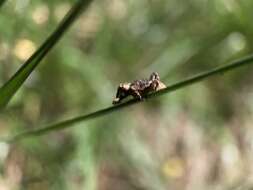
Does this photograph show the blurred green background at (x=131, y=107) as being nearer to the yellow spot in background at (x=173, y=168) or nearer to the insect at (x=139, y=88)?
the yellow spot in background at (x=173, y=168)

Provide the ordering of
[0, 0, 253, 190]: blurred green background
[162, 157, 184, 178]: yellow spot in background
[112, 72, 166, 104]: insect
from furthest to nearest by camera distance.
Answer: [162, 157, 184, 178]: yellow spot in background → [0, 0, 253, 190]: blurred green background → [112, 72, 166, 104]: insect

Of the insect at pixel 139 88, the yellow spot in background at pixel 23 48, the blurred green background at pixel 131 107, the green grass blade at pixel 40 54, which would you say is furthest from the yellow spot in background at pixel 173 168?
the green grass blade at pixel 40 54

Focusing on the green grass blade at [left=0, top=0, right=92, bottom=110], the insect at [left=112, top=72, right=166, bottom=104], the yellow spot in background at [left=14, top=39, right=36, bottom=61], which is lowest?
the green grass blade at [left=0, top=0, right=92, bottom=110]

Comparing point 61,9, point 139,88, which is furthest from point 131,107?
point 139,88

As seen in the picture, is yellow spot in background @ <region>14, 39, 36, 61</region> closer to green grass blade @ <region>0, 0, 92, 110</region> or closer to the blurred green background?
the blurred green background

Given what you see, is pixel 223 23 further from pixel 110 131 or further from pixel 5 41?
pixel 5 41

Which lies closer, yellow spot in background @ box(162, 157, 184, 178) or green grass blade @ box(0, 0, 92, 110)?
green grass blade @ box(0, 0, 92, 110)

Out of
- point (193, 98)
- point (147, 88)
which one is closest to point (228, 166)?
point (193, 98)

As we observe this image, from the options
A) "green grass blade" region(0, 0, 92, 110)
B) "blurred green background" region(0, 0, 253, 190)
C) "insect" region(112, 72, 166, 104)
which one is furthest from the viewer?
"blurred green background" region(0, 0, 253, 190)

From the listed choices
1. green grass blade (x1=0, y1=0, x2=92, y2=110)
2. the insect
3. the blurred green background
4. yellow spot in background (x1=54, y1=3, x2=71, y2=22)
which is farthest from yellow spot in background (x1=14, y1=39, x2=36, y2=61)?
green grass blade (x1=0, y1=0, x2=92, y2=110)
